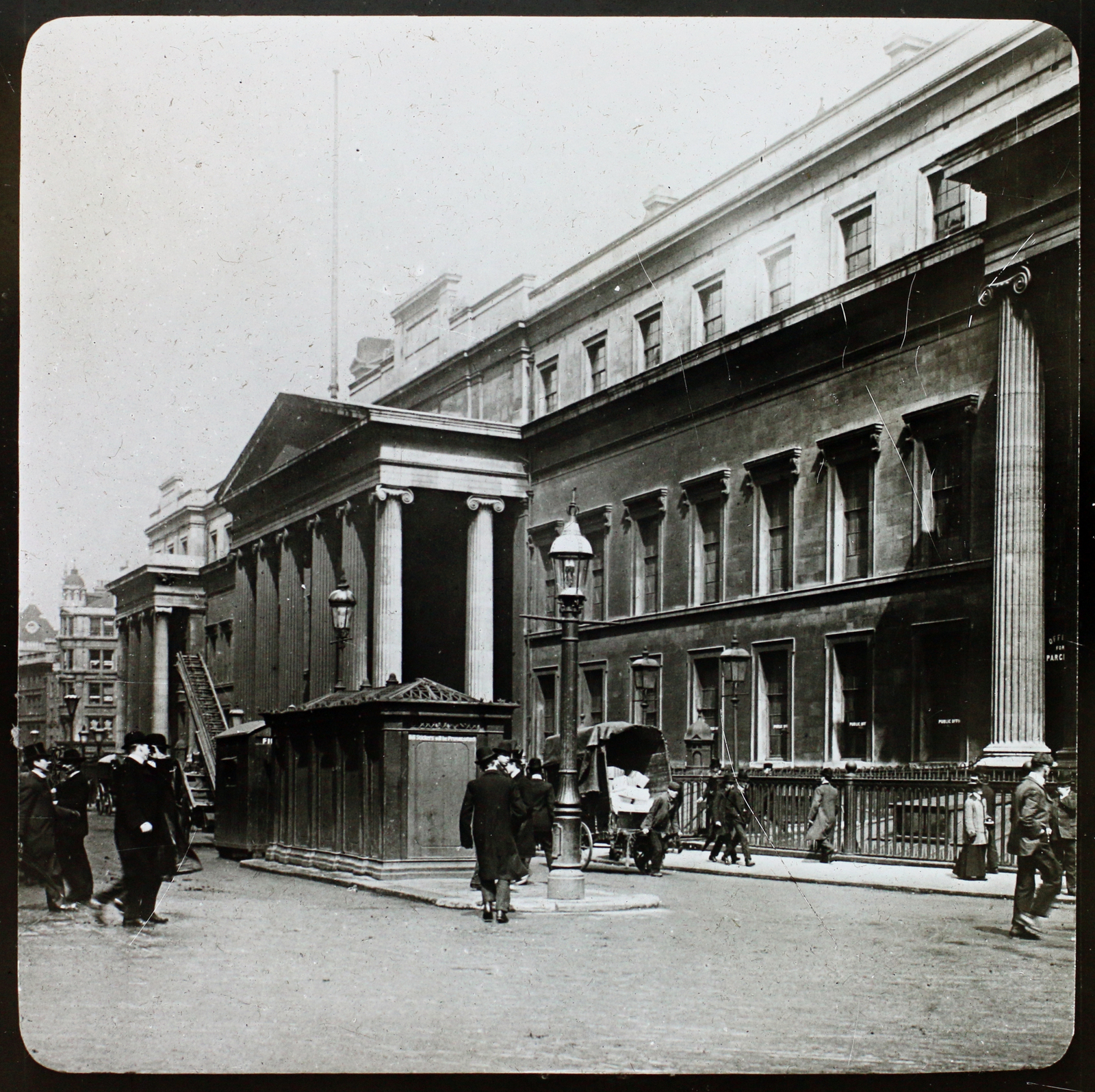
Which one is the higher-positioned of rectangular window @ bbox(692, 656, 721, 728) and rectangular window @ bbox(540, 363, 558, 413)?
rectangular window @ bbox(540, 363, 558, 413)

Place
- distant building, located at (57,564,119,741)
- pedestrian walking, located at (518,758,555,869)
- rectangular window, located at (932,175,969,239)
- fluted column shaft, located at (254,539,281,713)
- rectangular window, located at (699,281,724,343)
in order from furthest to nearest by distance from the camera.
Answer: fluted column shaft, located at (254,539,281,713) < rectangular window, located at (699,281,724,343) < rectangular window, located at (932,175,969,239) < pedestrian walking, located at (518,758,555,869) < distant building, located at (57,564,119,741)

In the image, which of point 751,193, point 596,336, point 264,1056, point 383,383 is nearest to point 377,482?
point 383,383

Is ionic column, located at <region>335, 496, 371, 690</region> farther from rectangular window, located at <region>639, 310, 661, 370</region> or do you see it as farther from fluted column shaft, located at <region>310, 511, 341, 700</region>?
rectangular window, located at <region>639, 310, 661, 370</region>

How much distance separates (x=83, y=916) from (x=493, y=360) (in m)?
31.0

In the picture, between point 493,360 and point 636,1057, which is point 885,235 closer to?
point 493,360

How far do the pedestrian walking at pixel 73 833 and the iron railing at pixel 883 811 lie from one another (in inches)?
476

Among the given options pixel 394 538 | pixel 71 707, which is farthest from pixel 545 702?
pixel 71 707

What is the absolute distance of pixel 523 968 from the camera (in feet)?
38.1

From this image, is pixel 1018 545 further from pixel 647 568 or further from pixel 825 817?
pixel 647 568

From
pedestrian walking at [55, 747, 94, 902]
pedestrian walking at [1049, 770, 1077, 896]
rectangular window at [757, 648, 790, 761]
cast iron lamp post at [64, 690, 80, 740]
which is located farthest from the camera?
rectangular window at [757, 648, 790, 761]

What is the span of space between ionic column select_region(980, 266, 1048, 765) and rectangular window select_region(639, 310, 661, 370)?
55.2 feet

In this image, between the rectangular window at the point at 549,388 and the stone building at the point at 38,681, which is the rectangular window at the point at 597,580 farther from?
the stone building at the point at 38,681

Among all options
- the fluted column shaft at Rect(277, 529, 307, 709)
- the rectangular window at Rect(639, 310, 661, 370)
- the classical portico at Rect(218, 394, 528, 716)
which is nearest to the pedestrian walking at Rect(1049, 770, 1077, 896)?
the rectangular window at Rect(639, 310, 661, 370)

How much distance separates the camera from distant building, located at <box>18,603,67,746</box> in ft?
38.5
